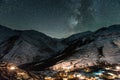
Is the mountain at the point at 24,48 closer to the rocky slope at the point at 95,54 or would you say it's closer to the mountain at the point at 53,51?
the mountain at the point at 53,51

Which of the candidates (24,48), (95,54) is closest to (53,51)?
(24,48)

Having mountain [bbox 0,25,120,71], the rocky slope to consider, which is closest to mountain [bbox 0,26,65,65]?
mountain [bbox 0,25,120,71]

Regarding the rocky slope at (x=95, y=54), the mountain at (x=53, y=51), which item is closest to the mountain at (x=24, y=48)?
the mountain at (x=53, y=51)

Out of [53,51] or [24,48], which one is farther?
[53,51]

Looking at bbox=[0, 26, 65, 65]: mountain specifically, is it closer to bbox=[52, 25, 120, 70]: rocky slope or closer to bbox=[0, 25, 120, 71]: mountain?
bbox=[0, 25, 120, 71]: mountain

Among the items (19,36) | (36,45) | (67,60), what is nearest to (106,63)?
(67,60)

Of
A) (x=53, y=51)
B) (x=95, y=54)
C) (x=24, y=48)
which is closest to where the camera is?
(x=95, y=54)

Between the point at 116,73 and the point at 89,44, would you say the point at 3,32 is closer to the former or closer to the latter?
the point at 89,44

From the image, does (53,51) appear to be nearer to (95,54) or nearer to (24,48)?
(24,48)

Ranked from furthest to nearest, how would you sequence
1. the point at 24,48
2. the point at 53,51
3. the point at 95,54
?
the point at 53,51 < the point at 24,48 < the point at 95,54
